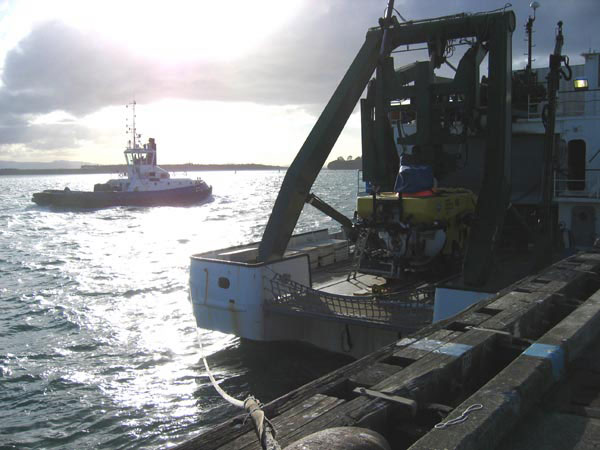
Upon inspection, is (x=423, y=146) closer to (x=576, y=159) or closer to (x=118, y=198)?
(x=576, y=159)

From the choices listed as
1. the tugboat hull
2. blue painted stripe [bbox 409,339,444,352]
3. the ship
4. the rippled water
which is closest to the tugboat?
the tugboat hull

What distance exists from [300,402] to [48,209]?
237 feet

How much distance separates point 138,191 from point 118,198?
9.34ft

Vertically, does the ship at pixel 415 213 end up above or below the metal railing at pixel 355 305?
above

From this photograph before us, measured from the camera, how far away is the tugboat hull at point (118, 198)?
6544 cm

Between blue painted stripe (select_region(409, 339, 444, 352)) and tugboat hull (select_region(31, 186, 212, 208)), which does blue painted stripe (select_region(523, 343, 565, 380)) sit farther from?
tugboat hull (select_region(31, 186, 212, 208))

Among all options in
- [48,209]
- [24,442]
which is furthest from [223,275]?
[48,209]

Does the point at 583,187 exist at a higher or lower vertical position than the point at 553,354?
higher

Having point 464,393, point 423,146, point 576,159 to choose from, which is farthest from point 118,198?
point 464,393

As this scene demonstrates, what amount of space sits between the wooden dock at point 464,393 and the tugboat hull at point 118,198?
2482 inches

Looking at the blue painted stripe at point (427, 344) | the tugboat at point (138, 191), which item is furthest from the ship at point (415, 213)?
the tugboat at point (138, 191)

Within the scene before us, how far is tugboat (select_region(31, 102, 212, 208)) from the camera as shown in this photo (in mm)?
65062

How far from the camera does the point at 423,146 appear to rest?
13.4m

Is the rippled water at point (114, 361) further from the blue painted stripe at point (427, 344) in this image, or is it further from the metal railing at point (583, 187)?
the metal railing at point (583, 187)
